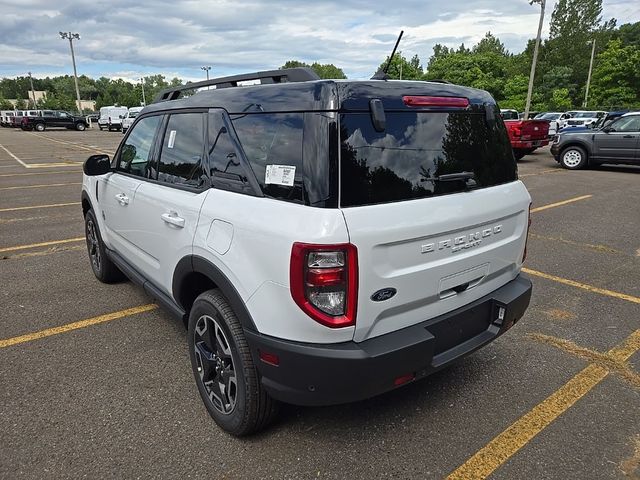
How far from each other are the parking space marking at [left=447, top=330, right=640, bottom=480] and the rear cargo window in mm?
1347

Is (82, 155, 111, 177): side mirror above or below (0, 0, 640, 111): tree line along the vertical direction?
below

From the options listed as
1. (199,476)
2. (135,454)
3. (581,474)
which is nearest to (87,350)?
(135,454)

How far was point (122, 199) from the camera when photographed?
3.52 meters

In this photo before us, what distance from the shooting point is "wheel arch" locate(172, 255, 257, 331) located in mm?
2174

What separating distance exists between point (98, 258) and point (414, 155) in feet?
11.9

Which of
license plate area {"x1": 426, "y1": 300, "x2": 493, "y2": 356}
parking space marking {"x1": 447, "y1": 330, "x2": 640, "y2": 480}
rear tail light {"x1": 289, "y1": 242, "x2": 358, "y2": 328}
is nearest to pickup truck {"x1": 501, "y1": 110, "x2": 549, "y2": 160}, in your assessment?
parking space marking {"x1": 447, "y1": 330, "x2": 640, "y2": 480}

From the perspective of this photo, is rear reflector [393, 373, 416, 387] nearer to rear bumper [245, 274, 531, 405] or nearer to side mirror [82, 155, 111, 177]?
rear bumper [245, 274, 531, 405]

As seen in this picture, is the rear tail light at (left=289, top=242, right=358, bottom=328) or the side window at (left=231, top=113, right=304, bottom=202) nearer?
the rear tail light at (left=289, top=242, right=358, bottom=328)

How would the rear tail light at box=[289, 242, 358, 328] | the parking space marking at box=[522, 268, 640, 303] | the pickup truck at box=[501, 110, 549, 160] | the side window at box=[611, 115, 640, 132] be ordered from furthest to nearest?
the pickup truck at box=[501, 110, 549, 160] → the side window at box=[611, 115, 640, 132] → the parking space marking at box=[522, 268, 640, 303] → the rear tail light at box=[289, 242, 358, 328]

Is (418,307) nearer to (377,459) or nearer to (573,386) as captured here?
(377,459)

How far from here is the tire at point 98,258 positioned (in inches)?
173

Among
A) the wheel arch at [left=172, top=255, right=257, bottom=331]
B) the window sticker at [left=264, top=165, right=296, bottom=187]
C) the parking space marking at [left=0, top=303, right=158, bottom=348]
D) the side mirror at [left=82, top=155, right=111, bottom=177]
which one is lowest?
the parking space marking at [left=0, top=303, right=158, bottom=348]

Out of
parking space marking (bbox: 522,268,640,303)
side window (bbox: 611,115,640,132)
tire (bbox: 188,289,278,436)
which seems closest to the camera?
tire (bbox: 188,289,278,436)

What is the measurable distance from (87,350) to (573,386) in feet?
11.0
